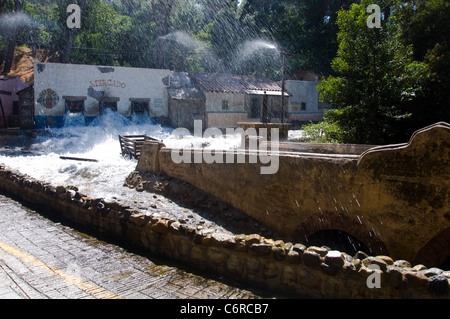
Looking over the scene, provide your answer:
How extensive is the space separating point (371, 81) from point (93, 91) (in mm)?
15458

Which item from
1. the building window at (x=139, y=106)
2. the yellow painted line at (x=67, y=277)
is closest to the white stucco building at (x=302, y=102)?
the building window at (x=139, y=106)

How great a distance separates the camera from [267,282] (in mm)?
4059

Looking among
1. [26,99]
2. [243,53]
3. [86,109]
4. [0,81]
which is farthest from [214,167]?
[243,53]

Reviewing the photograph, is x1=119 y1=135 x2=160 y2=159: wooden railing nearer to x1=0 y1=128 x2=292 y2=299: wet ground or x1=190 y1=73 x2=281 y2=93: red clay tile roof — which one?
x1=0 y1=128 x2=292 y2=299: wet ground

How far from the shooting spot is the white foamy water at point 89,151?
11586 millimetres

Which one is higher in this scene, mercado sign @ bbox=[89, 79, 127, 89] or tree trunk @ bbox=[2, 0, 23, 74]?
tree trunk @ bbox=[2, 0, 23, 74]

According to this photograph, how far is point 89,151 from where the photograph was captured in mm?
17219

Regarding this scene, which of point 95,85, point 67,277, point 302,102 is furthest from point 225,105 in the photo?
point 67,277

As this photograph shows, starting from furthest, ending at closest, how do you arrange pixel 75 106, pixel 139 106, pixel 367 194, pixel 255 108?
pixel 255 108, pixel 139 106, pixel 75 106, pixel 367 194

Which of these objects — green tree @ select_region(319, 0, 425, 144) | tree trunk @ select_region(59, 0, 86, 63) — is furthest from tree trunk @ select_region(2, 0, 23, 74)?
green tree @ select_region(319, 0, 425, 144)

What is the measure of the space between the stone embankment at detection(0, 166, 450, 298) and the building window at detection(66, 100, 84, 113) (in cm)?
1579

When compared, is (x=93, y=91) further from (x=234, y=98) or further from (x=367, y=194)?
(x=367, y=194)

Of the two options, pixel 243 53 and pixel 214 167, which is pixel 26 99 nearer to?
pixel 214 167

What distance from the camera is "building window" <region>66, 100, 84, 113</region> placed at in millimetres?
20233
